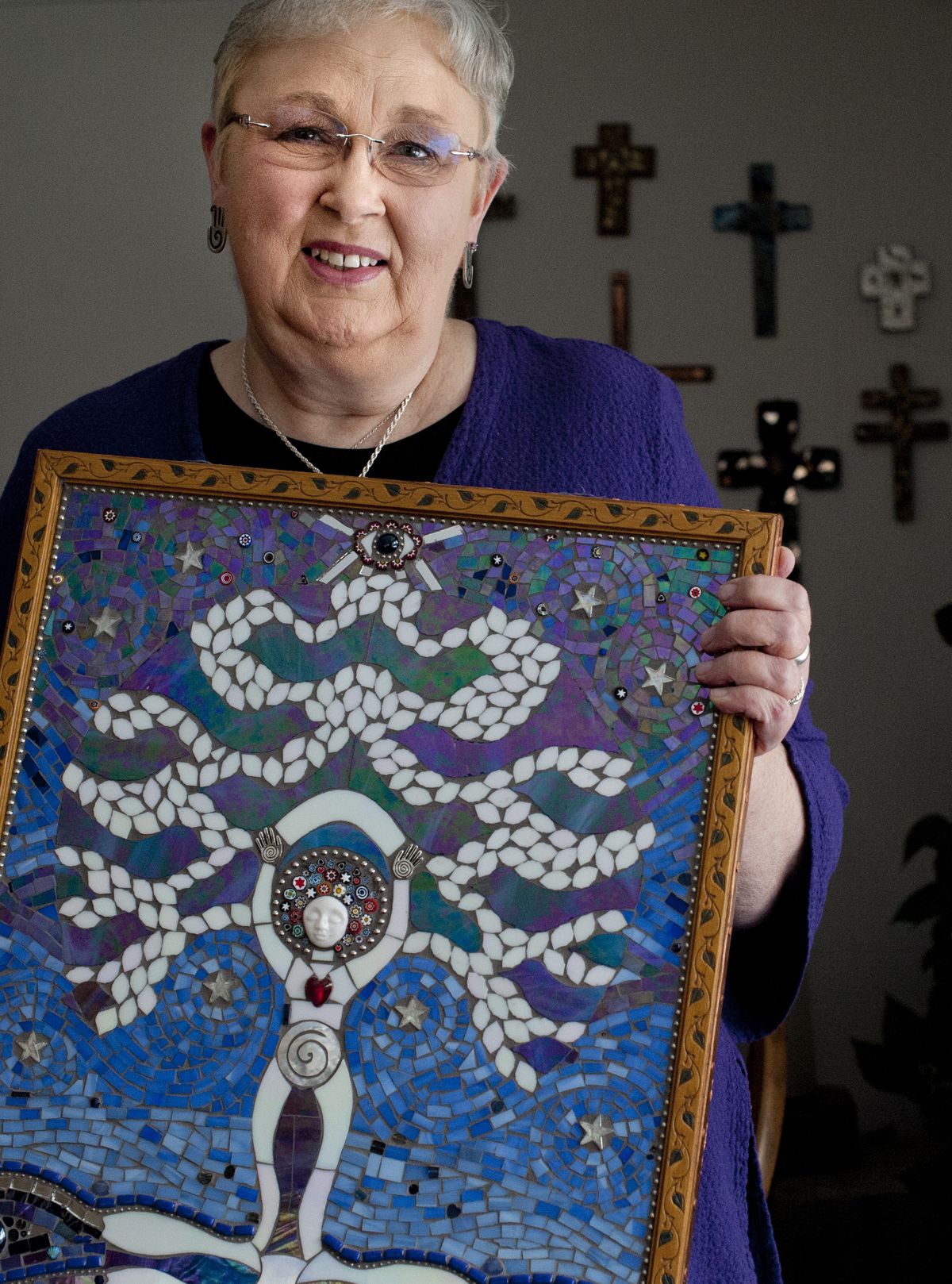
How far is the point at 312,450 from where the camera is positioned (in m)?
1.44

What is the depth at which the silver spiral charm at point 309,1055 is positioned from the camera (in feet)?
3.18

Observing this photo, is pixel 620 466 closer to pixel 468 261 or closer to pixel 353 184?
pixel 468 261

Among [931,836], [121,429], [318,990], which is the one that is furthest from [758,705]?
[931,836]

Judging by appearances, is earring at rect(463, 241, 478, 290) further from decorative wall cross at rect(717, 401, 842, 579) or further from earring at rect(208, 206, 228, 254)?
decorative wall cross at rect(717, 401, 842, 579)

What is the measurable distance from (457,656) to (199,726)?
0.21m

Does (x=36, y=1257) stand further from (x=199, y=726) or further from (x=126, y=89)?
(x=126, y=89)

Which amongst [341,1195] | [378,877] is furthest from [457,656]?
[341,1195]

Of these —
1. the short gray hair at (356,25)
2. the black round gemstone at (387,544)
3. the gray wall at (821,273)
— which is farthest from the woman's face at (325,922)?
the gray wall at (821,273)

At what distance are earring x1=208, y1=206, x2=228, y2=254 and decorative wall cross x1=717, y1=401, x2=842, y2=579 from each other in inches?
105

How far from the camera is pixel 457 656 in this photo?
41.1 inches

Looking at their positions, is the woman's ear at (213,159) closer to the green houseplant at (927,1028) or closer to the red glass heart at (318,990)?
the red glass heart at (318,990)

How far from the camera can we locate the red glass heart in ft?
3.24

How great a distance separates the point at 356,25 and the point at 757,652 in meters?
0.72

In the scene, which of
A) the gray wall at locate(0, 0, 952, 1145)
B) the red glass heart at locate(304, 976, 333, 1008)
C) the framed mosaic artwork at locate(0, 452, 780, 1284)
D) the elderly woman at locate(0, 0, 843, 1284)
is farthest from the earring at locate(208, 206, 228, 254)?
the gray wall at locate(0, 0, 952, 1145)
